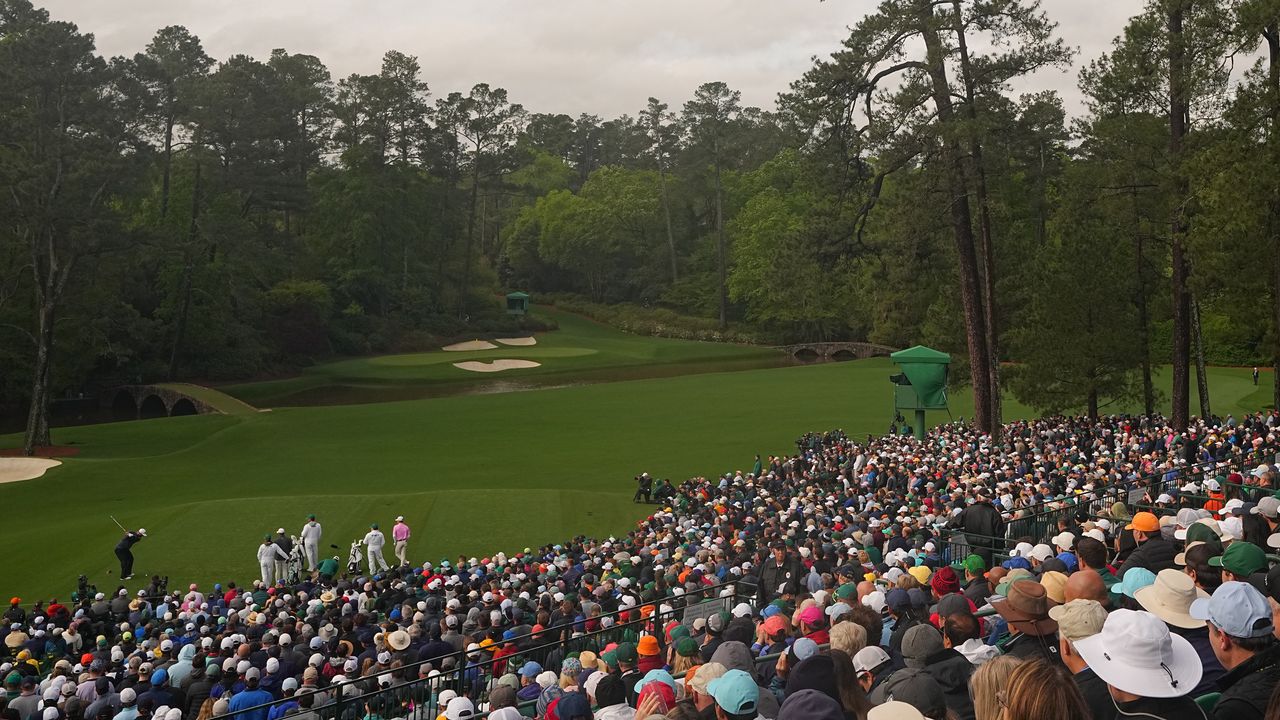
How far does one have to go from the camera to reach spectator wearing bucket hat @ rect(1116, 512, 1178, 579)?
29.0ft

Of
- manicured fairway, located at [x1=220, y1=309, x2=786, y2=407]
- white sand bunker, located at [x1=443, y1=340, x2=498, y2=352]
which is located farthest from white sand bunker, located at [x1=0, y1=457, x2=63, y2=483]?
white sand bunker, located at [x1=443, y1=340, x2=498, y2=352]

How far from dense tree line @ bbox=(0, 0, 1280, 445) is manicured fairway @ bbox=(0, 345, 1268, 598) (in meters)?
5.89

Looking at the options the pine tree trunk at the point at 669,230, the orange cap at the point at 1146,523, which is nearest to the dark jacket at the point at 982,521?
the orange cap at the point at 1146,523

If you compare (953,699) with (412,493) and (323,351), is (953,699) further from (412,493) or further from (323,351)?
(323,351)

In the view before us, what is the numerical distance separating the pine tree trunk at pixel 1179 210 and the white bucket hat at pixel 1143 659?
20.3 metres

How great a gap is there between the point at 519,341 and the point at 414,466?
43.9 meters

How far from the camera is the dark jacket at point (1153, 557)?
884 centimetres

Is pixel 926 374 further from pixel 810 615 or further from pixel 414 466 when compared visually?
pixel 810 615

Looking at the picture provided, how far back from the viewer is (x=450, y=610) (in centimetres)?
1430

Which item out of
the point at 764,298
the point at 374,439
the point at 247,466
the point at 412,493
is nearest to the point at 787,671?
the point at 412,493

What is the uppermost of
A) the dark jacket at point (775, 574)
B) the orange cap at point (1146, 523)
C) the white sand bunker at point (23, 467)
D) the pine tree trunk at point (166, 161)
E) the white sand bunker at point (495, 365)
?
the pine tree trunk at point (166, 161)

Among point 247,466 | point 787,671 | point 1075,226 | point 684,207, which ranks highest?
point 684,207

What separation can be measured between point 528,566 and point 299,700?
6962mm

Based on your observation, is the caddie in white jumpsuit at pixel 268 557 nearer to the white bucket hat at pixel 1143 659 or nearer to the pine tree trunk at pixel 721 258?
the white bucket hat at pixel 1143 659
